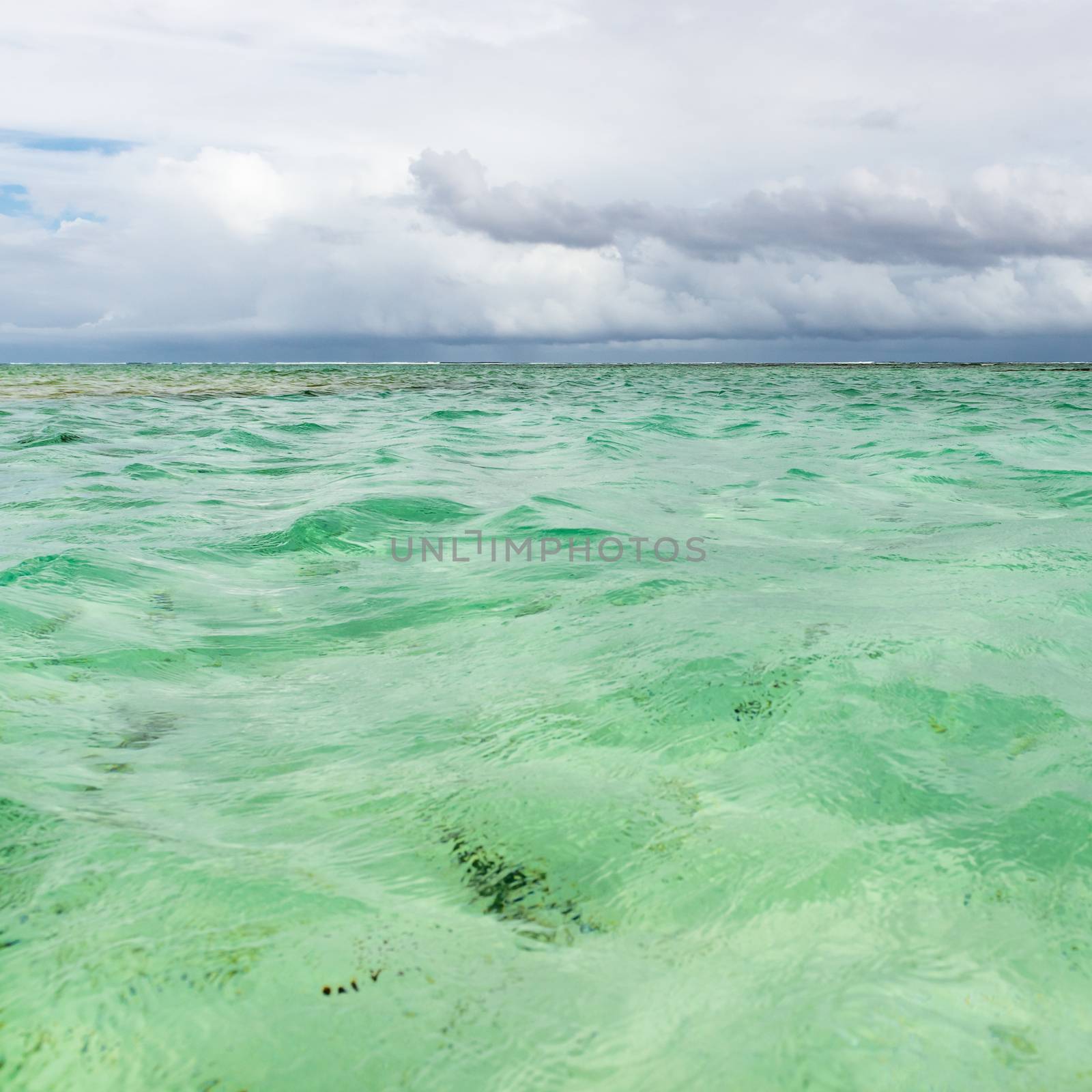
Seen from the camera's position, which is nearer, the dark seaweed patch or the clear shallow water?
the clear shallow water

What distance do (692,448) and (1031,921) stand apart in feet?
36.3

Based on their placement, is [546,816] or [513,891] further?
[546,816]

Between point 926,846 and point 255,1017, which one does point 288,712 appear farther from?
point 926,846

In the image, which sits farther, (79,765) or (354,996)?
(79,765)

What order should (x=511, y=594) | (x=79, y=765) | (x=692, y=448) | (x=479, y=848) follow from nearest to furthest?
(x=479, y=848)
(x=79, y=765)
(x=511, y=594)
(x=692, y=448)

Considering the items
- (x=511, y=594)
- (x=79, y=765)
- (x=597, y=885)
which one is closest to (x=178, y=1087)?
(x=597, y=885)

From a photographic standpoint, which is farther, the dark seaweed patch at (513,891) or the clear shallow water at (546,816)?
the dark seaweed patch at (513,891)

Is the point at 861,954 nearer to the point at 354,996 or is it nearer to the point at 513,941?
the point at 513,941

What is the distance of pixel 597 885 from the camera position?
1.79 meters

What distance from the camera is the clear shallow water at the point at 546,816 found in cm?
135

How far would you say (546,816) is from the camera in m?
2.05

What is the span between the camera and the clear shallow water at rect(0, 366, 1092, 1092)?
1349 mm

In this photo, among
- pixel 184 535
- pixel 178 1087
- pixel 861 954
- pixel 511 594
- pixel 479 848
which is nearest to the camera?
pixel 178 1087

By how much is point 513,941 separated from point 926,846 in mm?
1003
